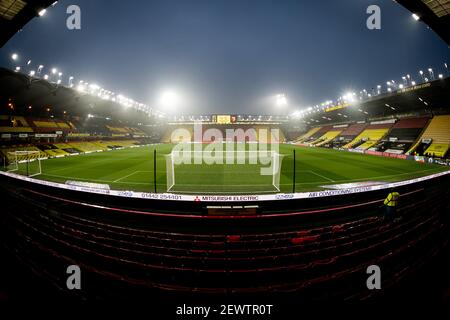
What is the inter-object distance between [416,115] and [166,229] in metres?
50.3

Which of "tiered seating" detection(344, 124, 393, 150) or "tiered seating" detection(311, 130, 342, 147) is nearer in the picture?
"tiered seating" detection(344, 124, 393, 150)

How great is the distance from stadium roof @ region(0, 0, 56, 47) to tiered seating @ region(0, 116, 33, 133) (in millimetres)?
35282

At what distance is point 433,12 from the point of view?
21.8 feet

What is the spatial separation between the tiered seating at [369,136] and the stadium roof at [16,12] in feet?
149

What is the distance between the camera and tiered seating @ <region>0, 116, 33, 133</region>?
31.4 meters

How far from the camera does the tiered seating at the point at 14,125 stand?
3144 centimetres

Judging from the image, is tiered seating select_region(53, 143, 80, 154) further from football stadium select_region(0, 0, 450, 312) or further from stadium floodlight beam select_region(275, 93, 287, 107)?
stadium floodlight beam select_region(275, 93, 287, 107)

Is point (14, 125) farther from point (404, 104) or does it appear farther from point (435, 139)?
point (404, 104)

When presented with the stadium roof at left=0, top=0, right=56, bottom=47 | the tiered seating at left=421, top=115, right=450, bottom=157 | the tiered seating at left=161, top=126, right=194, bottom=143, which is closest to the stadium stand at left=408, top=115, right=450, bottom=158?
the tiered seating at left=421, top=115, right=450, bottom=157

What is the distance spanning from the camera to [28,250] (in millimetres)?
5430

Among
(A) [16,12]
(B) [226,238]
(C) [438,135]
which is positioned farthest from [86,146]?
(C) [438,135]

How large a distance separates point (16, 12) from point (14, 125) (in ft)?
129

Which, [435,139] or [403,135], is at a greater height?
[403,135]
